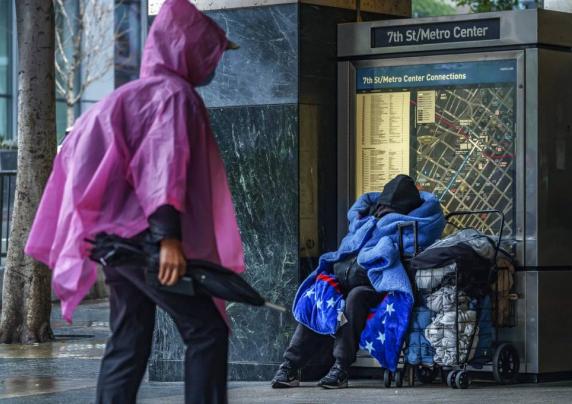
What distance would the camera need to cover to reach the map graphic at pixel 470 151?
8.41m

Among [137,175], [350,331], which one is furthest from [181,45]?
[350,331]

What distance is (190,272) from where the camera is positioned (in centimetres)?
525

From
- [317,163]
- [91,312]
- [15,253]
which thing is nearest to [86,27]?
[91,312]

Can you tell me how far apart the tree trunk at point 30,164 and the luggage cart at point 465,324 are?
449cm

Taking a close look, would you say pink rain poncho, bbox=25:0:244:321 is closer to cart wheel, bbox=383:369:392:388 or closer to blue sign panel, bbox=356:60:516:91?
cart wheel, bbox=383:369:392:388

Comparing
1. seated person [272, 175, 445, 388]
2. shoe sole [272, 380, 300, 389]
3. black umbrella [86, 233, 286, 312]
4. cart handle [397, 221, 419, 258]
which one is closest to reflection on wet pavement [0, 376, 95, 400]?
shoe sole [272, 380, 300, 389]

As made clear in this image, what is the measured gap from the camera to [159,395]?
317 inches

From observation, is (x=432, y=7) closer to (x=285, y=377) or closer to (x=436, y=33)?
(x=436, y=33)

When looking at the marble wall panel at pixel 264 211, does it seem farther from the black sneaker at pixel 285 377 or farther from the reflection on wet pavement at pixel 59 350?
the reflection on wet pavement at pixel 59 350

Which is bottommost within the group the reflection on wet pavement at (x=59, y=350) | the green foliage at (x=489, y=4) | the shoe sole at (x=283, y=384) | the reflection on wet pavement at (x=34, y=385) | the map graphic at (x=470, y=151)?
the reflection on wet pavement at (x=59, y=350)

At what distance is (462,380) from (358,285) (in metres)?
0.81

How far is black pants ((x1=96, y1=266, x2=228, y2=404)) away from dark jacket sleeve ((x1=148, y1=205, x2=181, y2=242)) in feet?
0.65

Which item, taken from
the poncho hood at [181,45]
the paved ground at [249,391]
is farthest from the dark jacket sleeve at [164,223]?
the paved ground at [249,391]

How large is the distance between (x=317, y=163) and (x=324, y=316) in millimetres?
1054
